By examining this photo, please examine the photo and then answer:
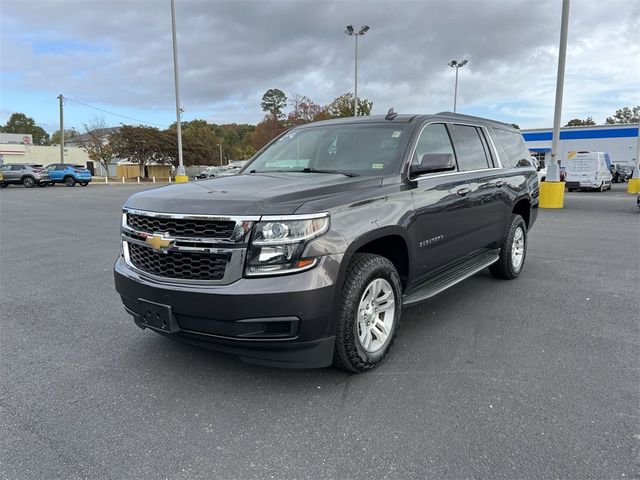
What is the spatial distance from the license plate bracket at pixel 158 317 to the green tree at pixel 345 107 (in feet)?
150

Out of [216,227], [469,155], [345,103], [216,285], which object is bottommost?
[216,285]

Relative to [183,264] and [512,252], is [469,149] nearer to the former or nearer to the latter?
[512,252]

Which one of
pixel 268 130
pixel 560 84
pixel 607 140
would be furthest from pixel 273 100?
pixel 560 84

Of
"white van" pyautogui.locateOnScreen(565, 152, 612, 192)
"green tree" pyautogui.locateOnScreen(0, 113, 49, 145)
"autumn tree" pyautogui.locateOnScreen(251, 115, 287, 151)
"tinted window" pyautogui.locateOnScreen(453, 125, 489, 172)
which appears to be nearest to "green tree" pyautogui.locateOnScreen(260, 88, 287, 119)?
"autumn tree" pyautogui.locateOnScreen(251, 115, 287, 151)

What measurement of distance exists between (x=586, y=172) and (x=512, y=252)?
73.5ft

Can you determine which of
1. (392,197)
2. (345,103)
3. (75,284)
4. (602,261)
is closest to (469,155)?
(392,197)

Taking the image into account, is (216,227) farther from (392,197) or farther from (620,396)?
(620,396)

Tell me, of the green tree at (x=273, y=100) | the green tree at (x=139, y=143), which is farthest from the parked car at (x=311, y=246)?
the green tree at (x=273, y=100)

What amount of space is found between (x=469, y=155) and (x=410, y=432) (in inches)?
128

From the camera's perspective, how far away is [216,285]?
2.86 metres

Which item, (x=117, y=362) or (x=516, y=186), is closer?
(x=117, y=362)

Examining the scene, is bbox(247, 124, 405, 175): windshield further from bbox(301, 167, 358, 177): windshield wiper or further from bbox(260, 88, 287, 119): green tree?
bbox(260, 88, 287, 119): green tree

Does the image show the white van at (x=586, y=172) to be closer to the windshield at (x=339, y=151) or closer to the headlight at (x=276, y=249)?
the windshield at (x=339, y=151)

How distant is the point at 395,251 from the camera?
3766 millimetres
